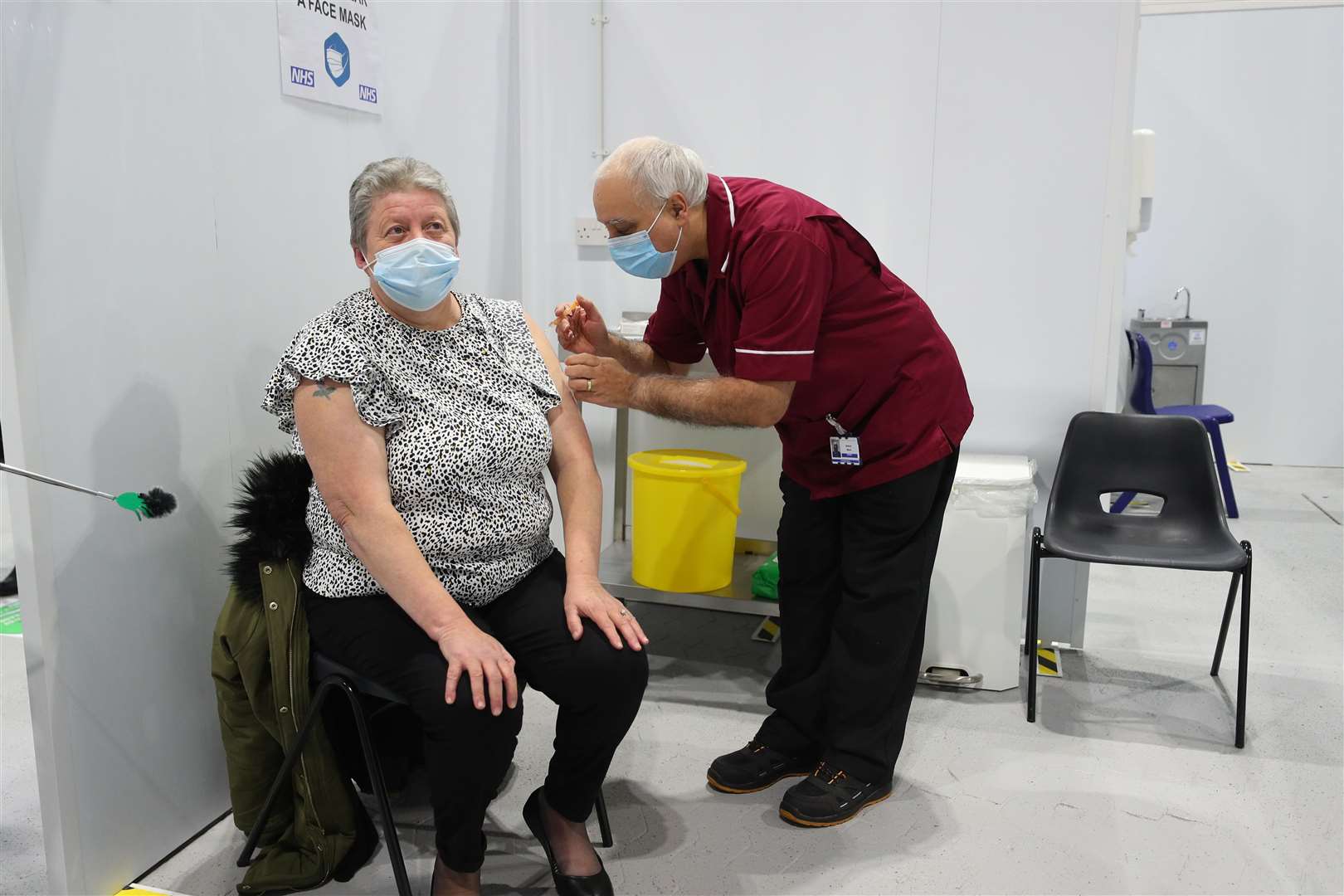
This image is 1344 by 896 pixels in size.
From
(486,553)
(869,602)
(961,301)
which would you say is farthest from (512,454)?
(961,301)

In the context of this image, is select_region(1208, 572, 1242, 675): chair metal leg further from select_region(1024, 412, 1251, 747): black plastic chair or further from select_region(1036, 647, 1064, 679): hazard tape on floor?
select_region(1036, 647, 1064, 679): hazard tape on floor

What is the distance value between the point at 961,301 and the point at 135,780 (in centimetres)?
249

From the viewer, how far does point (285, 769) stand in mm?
1826

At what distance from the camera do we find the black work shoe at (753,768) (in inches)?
93.1

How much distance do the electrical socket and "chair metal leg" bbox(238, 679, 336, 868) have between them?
6.58ft

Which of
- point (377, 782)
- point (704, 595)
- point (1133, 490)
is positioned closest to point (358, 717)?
point (377, 782)

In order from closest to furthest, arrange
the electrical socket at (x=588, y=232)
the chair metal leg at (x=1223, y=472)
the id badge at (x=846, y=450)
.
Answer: the id badge at (x=846, y=450) → the electrical socket at (x=588, y=232) → the chair metal leg at (x=1223, y=472)

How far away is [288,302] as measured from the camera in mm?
2260

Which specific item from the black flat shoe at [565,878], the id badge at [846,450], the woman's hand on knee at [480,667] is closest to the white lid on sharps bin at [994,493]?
the id badge at [846,450]

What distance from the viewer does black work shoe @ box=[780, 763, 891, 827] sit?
7.27 ft

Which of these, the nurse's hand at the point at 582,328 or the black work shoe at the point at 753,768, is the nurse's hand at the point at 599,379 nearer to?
the nurse's hand at the point at 582,328

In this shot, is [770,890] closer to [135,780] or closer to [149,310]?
[135,780]

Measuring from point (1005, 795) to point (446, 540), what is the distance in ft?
4.71

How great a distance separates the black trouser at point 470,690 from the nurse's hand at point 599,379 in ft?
1.23
